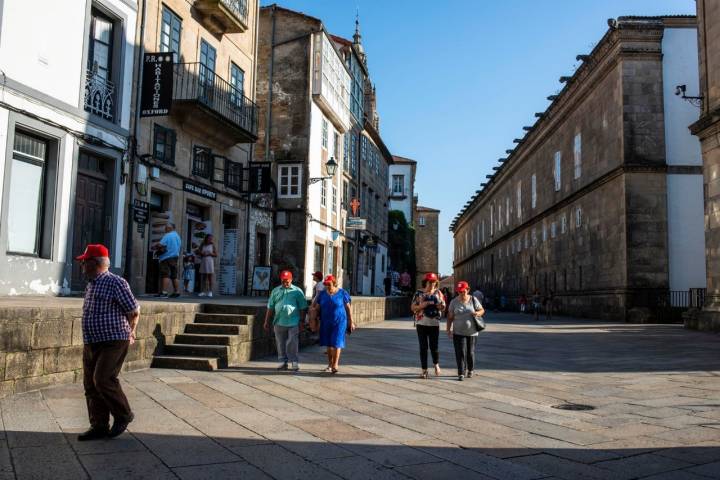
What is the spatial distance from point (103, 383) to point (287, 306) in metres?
5.01

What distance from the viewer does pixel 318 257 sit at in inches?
1177

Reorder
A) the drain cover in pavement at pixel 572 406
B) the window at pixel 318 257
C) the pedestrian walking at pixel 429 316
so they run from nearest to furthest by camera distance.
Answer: the drain cover in pavement at pixel 572 406 < the pedestrian walking at pixel 429 316 < the window at pixel 318 257

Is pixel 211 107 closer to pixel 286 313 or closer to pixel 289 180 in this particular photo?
pixel 286 313

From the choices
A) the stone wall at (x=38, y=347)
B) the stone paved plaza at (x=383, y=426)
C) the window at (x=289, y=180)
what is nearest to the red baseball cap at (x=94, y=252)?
the stone paved plaza at (x=383, y=426)

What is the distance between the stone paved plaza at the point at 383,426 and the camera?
4.73m

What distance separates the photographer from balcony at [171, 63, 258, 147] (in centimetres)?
1730

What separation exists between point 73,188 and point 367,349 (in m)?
6.95

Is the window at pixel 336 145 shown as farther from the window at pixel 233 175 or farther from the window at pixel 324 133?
the window at pixel 233 175

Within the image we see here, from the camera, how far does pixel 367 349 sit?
13.5 m

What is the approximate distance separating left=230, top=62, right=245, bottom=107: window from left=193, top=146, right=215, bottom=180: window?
1.99 meters

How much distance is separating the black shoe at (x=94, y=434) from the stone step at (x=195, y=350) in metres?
4.55

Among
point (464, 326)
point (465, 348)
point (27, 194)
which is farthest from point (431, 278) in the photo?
point (27, 194)

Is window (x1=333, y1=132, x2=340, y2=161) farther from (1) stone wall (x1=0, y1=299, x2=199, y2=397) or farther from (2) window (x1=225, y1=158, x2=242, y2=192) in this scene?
(1) stone wall (x1=0, y1=299, x2=199, y2=397)

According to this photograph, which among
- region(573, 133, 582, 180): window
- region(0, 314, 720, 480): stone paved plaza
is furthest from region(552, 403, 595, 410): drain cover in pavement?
region(573, 133, 582, 180): window
